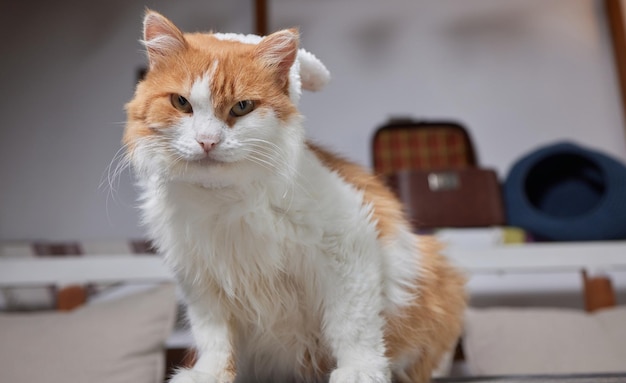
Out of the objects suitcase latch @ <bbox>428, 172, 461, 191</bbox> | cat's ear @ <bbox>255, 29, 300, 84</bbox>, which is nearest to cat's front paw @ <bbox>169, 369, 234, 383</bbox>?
cat's ear @ <bbox>255, 29, 300, 84</bbox>

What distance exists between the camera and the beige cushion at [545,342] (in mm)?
1251

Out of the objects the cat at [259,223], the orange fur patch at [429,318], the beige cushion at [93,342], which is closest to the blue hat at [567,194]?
the orange fur patch at [429,318]

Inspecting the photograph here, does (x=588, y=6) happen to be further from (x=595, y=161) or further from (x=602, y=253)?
(x=602, y=253)

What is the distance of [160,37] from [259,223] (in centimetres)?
28

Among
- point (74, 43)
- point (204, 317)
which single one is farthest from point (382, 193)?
point (74, 43)

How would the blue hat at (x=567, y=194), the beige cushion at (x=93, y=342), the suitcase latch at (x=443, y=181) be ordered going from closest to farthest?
1. the beige cushion at (x=93, y=342)
2. the blue hat at (x=567, y=194)
3. the suitcase latch at (x=443, y=181)

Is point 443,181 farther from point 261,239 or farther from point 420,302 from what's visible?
point 261,239

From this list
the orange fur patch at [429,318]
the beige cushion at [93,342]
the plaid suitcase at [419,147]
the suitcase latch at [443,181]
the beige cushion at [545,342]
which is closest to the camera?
the orange fur patch at [429,318]

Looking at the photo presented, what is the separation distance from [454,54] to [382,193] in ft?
4.84

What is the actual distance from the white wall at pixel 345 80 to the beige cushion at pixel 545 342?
32.3 inches

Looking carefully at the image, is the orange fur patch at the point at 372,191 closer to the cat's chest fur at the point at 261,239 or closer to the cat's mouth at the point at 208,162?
the cat's chest fur at the point at 261,239

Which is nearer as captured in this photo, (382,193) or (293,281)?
(293,281)

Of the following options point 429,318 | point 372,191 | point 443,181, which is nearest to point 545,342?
point 443,181

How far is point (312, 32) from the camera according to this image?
7.04 ft
